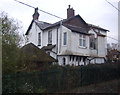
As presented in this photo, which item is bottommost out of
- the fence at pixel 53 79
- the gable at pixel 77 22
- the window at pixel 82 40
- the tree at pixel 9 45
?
the fence at pixel 53 79

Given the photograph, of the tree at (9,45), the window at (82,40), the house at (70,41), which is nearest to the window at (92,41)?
the house at (70,41)

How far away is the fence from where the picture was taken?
618 centimetres

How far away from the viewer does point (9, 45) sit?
6367 mm

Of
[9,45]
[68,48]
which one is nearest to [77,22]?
[68,48]

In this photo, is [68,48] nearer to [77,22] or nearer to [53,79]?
[77,22]

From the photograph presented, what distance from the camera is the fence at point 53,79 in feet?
20.3

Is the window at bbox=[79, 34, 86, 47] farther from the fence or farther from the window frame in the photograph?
the fence

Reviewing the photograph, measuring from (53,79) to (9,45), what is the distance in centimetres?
308

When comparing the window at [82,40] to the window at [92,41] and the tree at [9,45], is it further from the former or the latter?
the tree at [9,45]

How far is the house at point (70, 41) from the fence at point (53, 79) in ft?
19.7

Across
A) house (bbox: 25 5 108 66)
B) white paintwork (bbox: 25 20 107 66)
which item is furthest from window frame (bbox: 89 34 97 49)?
white paintwork (bbox: 25 20 107 66)

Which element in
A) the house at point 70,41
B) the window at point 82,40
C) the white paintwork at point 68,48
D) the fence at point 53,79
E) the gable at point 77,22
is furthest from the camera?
the gable at point 77,22

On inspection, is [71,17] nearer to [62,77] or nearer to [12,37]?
[62,77]

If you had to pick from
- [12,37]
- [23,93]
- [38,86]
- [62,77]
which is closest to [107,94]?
[62,77]
